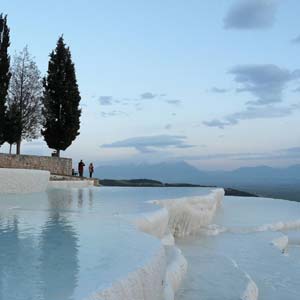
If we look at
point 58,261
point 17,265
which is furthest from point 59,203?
point 17,265

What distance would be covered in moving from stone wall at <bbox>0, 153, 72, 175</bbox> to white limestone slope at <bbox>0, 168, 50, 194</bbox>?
6856 millimetres

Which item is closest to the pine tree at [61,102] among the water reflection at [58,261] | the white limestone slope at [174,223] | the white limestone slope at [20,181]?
the white limestone slope at [20,181]

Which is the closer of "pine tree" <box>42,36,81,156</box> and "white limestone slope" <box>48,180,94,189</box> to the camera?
"white limestone slope" <box>48,180,94,189</box>

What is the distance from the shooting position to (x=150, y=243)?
13.5 feet

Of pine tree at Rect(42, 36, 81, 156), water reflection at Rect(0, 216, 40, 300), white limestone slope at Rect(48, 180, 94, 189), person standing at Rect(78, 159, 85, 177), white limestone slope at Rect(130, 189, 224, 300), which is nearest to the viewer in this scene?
water reflection at Rect(0, 216, 40, 300)

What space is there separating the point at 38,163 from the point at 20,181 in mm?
9285

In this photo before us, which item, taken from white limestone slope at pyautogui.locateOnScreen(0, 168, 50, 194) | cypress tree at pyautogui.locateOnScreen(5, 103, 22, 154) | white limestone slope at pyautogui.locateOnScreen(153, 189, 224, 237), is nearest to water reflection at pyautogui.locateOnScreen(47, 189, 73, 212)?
white limestone slope at pyautogui.locateOnScreen(0, 168, 50, 194)

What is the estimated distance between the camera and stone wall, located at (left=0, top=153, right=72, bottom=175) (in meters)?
18.0

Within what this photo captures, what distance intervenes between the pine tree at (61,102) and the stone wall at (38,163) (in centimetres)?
141

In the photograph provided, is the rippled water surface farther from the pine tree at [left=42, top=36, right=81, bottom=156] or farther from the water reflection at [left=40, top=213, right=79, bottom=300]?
the pine tree at [left=42, top=36, right=81, bottom=156]

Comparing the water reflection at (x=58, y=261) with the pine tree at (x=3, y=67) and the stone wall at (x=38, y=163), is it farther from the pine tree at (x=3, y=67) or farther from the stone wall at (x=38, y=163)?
the pine tree at (x=3, y=67)

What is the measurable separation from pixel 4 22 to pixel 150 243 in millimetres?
18879

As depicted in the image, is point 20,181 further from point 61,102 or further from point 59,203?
point 61,102

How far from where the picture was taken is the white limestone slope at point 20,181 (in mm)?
10094
